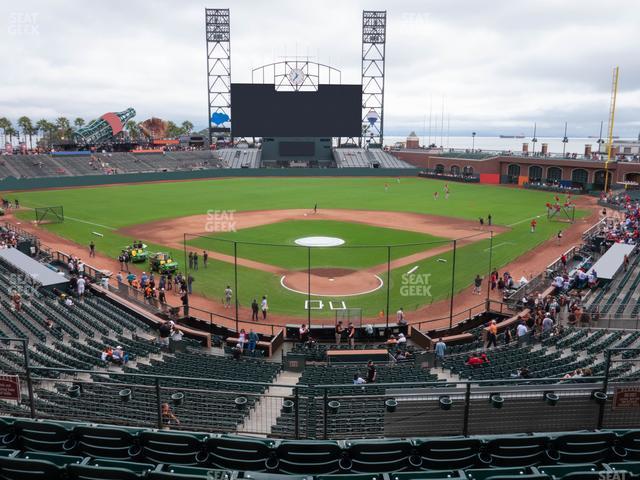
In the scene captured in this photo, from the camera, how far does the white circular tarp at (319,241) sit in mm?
37719

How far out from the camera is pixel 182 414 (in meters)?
10.9

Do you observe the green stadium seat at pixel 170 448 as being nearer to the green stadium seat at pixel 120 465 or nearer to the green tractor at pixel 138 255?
the green stadium seat at pixel 120 465

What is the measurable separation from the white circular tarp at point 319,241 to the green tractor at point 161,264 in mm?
10351

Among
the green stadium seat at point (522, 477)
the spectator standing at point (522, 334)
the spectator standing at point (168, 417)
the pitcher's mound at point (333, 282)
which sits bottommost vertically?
the pitcher's mound at point (333, 282)

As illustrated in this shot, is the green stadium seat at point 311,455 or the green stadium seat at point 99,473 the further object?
the green stadium seat at point 311,455

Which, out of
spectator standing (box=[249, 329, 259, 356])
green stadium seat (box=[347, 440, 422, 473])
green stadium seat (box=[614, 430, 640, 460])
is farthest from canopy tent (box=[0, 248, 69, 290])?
green stadium seat (box=[614, 430, 640, 460])

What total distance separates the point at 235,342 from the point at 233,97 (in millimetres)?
83226

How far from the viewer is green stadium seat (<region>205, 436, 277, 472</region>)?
6.82m

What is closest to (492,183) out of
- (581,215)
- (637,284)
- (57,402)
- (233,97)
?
(581,215)

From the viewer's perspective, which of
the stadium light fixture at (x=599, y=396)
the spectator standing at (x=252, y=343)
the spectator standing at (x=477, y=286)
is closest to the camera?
the stadium light fixture at (x=599, y=396)

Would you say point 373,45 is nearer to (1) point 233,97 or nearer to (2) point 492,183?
(1) point 233,97

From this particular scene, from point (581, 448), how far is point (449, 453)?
191 centimetres

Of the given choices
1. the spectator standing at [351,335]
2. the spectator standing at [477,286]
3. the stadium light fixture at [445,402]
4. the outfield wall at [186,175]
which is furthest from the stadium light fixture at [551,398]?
the outfield wall at [186,175]

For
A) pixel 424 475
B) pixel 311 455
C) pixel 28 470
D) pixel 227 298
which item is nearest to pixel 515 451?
pixel 424 475
